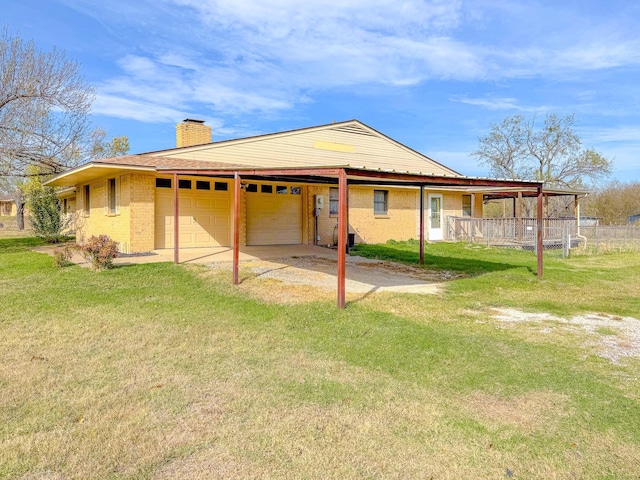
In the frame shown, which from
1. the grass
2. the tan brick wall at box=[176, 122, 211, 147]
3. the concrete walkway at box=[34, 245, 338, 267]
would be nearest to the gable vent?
the tan brick wall at box=[176, 122, 211, 147]

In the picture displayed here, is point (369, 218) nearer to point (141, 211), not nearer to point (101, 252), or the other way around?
point (141, 211)

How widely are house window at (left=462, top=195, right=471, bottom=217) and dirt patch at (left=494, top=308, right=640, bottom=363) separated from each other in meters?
14.5

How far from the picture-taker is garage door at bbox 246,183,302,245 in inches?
568

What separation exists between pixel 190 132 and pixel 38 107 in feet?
15.5

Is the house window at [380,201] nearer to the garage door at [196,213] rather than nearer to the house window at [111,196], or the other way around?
the garage door at [196,213]

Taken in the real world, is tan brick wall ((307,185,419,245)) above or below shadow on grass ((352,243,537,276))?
above

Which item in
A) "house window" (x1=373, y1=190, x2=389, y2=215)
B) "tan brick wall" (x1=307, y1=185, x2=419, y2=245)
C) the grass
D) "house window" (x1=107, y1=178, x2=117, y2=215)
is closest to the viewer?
the grass

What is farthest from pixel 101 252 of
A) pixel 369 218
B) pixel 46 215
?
pixel 369 218

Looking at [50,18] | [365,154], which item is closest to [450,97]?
[365,154]

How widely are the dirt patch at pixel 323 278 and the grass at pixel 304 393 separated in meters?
0.85

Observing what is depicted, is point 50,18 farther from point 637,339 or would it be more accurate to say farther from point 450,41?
point 637,339

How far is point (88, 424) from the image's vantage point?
294cm

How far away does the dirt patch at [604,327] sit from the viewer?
4559 mm

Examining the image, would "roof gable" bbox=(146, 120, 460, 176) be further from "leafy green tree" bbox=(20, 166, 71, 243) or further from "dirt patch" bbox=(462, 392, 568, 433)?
"dirt patch" bbox=(462, 392, 568, 433)
